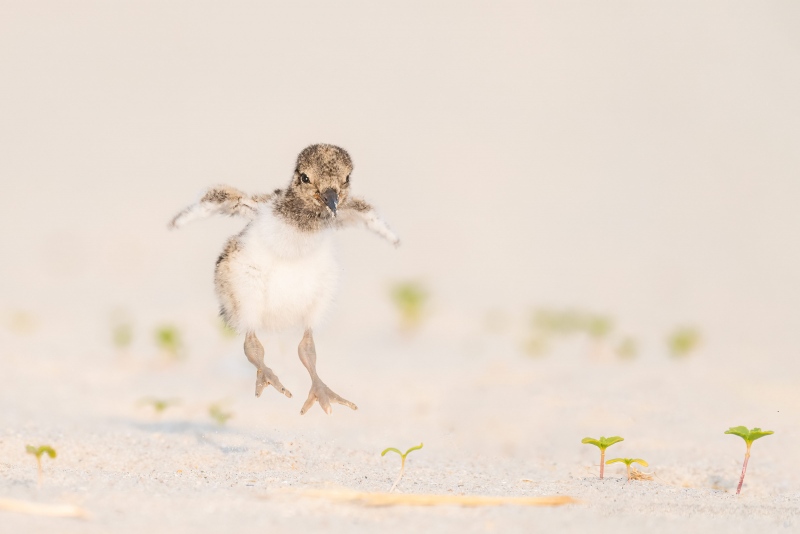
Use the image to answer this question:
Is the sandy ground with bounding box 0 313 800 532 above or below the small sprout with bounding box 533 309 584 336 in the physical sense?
below

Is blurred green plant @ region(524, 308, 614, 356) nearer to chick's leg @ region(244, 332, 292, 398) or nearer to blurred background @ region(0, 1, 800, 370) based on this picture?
blurred background @ region(0, 1, 800, 370)

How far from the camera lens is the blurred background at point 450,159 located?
15.5 metres

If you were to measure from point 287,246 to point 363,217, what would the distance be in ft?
1.38

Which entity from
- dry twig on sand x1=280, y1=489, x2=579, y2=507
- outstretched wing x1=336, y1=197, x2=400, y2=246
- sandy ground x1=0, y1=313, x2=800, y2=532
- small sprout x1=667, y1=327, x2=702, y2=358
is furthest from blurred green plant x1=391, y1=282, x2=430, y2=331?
dry twig on sand x1=280, y1=489, x2=579, y2=507

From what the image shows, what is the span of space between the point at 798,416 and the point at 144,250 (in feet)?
40.6

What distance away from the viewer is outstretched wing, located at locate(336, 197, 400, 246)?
3.89 m

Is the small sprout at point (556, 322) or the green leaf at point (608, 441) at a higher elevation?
the small sprout at point (556, 322)

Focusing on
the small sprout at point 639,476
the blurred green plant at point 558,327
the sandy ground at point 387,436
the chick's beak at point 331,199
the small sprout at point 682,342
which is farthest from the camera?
the blurred green plant at point 558,327

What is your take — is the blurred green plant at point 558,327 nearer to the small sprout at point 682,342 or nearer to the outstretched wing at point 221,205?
the small sprout at point 682,342

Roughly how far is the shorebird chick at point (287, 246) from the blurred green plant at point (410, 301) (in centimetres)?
630

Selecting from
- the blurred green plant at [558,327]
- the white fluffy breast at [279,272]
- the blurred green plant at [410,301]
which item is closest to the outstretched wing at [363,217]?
the white fluffy breast at [279,272]

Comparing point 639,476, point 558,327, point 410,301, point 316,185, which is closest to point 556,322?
point 558,327

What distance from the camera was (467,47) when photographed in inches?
996

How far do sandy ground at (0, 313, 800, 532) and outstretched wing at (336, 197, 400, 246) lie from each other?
70 centimetres
